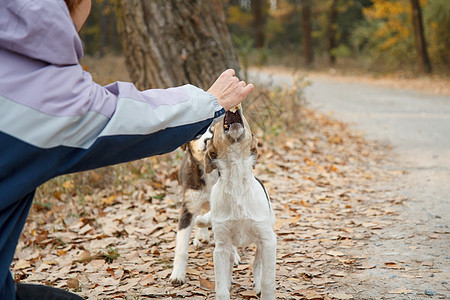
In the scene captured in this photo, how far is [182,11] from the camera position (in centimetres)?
737

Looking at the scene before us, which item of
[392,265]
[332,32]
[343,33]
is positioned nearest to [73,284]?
[392,265]

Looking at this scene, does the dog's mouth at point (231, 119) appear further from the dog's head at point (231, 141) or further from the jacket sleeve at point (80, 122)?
the jacket sleeve at point (80, 122)

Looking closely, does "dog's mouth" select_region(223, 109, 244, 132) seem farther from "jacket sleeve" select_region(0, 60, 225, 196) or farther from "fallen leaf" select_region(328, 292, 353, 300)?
"fallen leaf" select_region(328, 292, 353, 300)

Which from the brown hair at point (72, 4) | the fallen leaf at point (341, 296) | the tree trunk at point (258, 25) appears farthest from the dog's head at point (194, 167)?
the tree trunk at point (258, 25)

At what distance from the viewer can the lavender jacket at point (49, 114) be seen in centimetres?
182

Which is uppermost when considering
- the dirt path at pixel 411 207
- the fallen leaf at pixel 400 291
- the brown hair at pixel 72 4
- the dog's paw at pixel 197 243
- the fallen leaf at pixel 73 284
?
the brown hair at pixel 72 4

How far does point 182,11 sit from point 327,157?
130 inches

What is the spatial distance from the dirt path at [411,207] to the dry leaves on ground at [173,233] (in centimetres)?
15

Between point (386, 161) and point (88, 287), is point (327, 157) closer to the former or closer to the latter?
point (386, 161)

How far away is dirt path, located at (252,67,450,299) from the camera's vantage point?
358 cm

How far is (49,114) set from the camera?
1.84 metres

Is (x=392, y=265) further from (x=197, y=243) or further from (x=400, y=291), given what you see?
(x=197, y=243)

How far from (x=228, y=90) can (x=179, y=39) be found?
17.5 ft

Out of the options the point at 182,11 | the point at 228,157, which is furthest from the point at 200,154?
the point at 182,11
